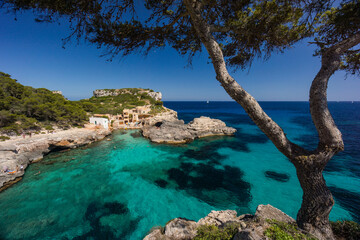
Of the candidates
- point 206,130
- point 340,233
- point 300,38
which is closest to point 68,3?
point 300,38

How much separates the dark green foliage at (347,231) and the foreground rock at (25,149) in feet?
55.2

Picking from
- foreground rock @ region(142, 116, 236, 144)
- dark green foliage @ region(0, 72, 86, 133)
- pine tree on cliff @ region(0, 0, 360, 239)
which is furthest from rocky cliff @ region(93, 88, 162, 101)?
pine tree on cliff @ region(0, 0, 360, 239)

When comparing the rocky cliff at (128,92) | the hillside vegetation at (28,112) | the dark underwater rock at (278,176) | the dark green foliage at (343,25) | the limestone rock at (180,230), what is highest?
the rocky cliff at (128,92)

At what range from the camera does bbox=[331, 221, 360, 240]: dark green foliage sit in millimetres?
2629

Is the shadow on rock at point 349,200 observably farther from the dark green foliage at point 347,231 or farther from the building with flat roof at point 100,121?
the building with flat roof at point 100,121

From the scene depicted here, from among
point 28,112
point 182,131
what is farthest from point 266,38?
point 28,112

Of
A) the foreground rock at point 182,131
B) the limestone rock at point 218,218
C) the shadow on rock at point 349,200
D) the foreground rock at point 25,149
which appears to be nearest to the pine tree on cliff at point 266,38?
the limestone rock at point 218,218

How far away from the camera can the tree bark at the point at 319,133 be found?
7.61 ft

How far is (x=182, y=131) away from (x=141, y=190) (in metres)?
13.0

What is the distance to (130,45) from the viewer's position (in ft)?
13.1

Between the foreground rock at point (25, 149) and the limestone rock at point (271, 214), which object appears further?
the foreground rock at point (25, 149)

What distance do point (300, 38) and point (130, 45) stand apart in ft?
17.5

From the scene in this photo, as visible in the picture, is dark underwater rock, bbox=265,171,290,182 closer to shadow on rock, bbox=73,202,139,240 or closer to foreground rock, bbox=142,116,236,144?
foreground rock, bbox=142,116,236,144

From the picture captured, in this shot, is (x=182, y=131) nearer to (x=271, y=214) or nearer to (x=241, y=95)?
(x=271, y=214)
